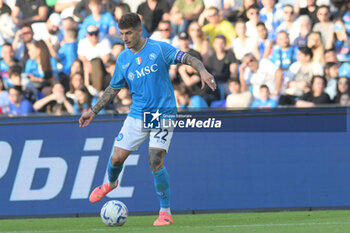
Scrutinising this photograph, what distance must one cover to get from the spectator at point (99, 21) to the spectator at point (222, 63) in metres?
2.31

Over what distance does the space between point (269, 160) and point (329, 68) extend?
295 cm

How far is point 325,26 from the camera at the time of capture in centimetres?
1255

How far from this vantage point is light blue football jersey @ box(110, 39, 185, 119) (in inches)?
303

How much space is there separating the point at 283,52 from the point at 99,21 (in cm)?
392

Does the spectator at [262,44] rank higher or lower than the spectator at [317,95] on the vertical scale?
higher

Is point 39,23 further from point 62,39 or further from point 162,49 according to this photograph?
point 162,49

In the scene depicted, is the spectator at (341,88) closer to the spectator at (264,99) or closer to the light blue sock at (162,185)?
the spectator at (264,99)

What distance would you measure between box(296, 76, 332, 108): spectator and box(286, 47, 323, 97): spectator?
0.85ft

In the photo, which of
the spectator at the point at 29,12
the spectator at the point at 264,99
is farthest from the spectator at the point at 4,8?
the spectator at the point at 264,99

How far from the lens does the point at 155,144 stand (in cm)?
763

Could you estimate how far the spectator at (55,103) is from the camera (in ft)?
41.1

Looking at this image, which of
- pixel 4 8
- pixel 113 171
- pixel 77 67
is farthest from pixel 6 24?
pixel 113 171

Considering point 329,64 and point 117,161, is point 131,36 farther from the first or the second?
point 329,64

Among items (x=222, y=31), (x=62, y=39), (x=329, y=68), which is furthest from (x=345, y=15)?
(x=62, y=39)
